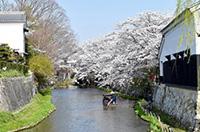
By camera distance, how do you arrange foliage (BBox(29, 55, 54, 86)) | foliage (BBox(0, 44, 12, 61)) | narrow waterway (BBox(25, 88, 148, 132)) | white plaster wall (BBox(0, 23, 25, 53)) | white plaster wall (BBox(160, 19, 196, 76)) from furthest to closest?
1. foliage (BBox(29, 55, 54, 86))
2. white plaster wall (BBox(0, 23, 25, 53))
3. foliage (BBox(0, 44, 12, 61))
4. narrow waterway (BBox(25, 88, 148, 132))
5. white plaster wall (BBox(160, 19, 196, 76))

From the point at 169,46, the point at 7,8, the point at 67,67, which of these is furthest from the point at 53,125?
the point at 67,67

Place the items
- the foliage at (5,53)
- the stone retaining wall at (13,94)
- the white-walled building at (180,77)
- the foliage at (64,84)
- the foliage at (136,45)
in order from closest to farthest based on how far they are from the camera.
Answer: the white-walled building at (180,77) < the stone retaining wall at (13,94) < the foliage at (5,53) < the foliage at (136,45) < the foliage at (64,84)

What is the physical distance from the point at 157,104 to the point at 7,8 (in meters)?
31.7

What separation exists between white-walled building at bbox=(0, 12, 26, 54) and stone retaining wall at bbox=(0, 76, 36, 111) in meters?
7.48

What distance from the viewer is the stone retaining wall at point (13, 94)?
816 inches

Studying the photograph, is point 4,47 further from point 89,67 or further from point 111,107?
point 89,67

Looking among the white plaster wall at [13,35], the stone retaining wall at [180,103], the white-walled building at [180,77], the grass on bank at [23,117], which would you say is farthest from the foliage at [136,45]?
the white plaster wall at [13,35]

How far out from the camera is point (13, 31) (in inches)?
1441

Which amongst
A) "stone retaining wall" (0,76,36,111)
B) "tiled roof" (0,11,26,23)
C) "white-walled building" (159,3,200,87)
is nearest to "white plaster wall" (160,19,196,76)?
"white-walled building" (159,3,200,87)

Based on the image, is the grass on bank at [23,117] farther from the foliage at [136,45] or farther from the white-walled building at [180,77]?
the foliage at [136,45]

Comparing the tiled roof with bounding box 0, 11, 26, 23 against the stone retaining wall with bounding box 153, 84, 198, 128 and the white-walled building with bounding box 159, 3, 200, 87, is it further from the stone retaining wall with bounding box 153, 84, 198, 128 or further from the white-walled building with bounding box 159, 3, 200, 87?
the stone retaining wall with bounding box 153, 84, 198, 128

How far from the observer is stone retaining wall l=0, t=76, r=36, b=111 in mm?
20716

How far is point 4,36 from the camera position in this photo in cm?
3638

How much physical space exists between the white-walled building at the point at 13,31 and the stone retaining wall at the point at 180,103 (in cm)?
1483
